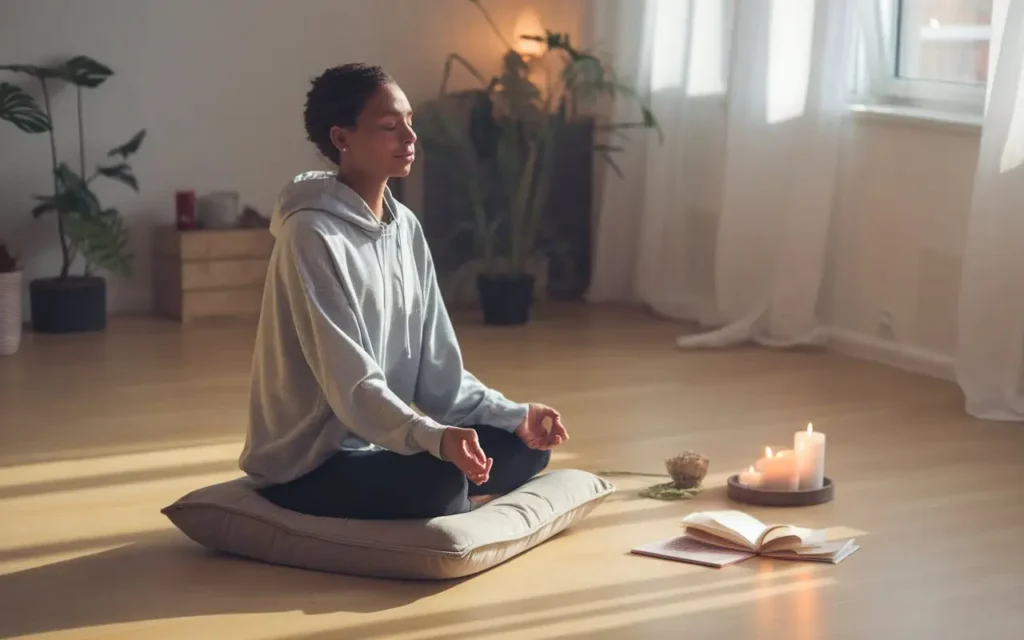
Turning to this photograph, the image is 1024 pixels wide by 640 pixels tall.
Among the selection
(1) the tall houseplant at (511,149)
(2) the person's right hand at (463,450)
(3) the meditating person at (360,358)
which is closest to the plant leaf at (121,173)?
(1) the tall houseplant at (511,149)

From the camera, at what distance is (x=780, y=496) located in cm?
320

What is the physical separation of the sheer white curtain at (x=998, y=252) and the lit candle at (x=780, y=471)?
100cm

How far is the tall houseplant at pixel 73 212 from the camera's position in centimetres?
500

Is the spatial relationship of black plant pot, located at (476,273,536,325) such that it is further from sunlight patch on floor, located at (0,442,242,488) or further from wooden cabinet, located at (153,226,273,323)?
sunlight patch on floor, located at (0,442,242,488)

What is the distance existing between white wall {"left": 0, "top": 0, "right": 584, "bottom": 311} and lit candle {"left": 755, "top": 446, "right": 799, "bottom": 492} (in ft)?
9.57

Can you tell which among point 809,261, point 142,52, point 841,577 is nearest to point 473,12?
point 142,52

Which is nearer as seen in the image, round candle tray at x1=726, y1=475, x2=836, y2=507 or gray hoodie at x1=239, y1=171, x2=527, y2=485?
gray hoodie at x1=239, y1=171, x2=527, y2=485

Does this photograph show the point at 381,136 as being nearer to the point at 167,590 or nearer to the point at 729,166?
the point at 167,590

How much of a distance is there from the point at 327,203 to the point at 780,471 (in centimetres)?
110

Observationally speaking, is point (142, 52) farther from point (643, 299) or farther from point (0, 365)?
point (643, 299)

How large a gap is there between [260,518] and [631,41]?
320 centimetres

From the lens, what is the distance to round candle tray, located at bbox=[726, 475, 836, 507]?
3.20 meters

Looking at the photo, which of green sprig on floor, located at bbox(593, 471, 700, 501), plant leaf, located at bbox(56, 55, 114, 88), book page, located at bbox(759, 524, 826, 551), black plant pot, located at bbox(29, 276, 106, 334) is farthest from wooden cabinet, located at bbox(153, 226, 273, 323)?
book page, located at bbox(759, 524, 826, 551)

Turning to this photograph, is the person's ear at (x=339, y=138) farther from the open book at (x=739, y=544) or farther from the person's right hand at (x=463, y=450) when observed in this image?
the open book at (x=739, y=544)
